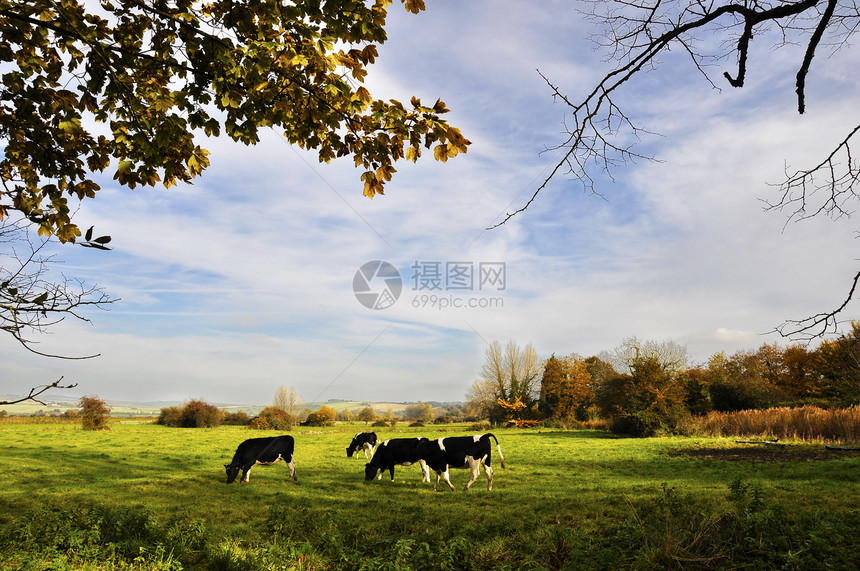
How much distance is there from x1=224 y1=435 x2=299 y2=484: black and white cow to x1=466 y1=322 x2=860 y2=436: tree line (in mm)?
20399

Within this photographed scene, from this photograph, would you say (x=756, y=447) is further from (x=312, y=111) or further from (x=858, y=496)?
(x=312, y=111)

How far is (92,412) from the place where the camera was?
33094mm

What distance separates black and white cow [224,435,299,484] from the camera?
1385 centimetres

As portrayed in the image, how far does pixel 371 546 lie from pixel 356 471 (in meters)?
10.1

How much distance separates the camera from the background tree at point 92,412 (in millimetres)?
32875

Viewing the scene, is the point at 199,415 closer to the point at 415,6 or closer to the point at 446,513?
the point at 446,513

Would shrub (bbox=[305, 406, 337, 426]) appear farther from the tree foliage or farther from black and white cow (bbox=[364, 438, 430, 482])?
the tree foliage

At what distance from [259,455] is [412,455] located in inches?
184

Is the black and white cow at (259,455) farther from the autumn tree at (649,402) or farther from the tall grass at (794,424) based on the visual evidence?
the tall grass at (794,424)

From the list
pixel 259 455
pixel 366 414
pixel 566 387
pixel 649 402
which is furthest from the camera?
pixel 366 414

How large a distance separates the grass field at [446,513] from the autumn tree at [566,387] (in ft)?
73.0

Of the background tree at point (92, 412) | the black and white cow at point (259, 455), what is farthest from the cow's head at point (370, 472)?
the background tree at point (92, 412)

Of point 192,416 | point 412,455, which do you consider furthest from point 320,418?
point 412,455

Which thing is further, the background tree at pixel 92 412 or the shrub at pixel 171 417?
the shrub at pixel 171 417
